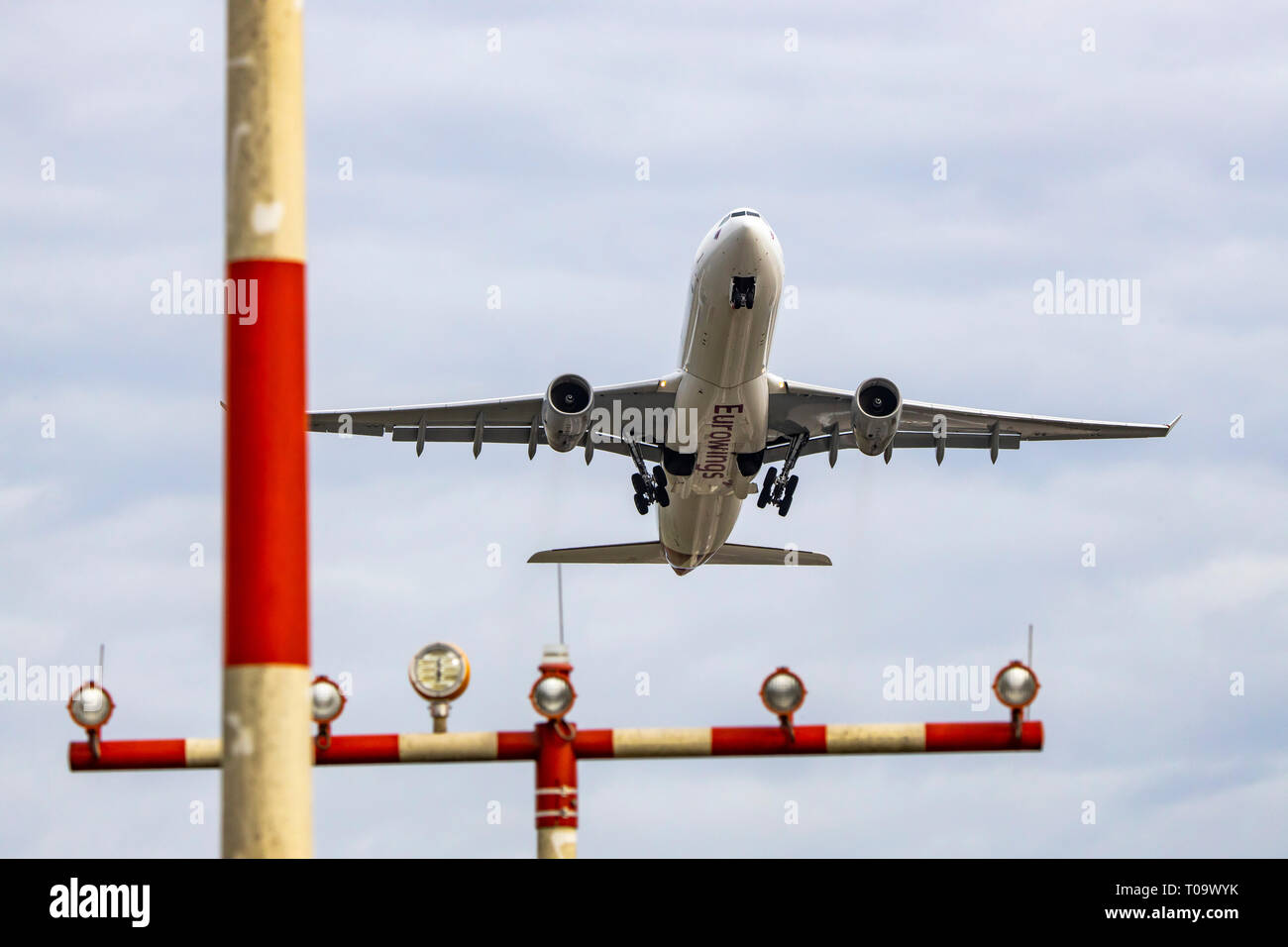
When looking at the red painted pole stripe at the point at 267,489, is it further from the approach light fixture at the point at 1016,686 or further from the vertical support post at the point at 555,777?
the approach light fixture at the point at 1016,686

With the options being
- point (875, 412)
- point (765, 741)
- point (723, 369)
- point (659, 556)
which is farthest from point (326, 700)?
point (659, 556)

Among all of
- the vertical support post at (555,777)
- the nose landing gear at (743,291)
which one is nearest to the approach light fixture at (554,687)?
the vertical support post at (555,777)

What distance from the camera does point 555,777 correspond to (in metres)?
27.9

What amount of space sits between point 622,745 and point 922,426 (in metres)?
26.2

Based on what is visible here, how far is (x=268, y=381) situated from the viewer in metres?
12.1

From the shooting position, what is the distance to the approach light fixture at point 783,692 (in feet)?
91.6

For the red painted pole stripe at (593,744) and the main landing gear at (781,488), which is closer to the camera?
the red painted pole stripe at (593,744)

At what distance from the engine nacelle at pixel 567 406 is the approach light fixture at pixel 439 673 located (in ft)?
52.8

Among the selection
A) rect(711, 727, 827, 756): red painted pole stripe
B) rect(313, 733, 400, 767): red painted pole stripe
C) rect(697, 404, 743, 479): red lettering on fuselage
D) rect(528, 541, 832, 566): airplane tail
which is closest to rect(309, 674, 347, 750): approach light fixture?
rect(313, 733, 400, 767): red painted pole stripe

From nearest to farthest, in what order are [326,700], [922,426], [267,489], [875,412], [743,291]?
[267,489] → [326,700] → [743,291] → [875,412] → [922,426]

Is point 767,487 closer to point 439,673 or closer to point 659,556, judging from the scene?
point 659,556
